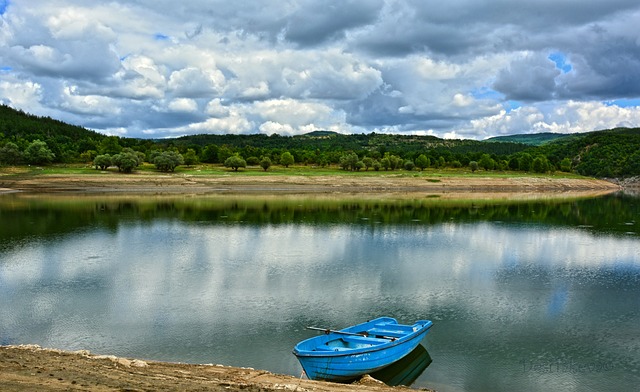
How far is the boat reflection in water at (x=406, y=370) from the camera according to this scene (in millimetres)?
15312

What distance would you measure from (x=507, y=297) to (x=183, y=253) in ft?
67.1

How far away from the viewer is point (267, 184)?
100 m

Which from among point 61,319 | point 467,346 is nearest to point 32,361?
point 61,319

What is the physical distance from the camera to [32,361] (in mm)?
13430

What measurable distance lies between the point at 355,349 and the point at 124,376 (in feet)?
19.7

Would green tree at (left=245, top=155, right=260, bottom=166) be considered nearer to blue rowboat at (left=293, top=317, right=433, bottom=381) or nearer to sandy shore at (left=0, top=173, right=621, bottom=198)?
sandy shore at (left=0, top=173, right=621, bottom=198)

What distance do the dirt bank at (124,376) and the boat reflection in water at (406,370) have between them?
1.03 metres

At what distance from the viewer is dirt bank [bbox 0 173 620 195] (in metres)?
91.1

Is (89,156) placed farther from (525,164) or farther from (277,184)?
(525,164)

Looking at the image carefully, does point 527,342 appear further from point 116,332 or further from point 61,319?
point 61,319

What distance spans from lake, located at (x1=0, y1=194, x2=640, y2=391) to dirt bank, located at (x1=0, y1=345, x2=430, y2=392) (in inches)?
74.9

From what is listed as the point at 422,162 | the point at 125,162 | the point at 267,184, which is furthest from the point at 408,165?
the point at 125,162

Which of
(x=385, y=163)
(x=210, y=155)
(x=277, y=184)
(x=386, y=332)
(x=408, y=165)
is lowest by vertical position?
(x=386, y=332)

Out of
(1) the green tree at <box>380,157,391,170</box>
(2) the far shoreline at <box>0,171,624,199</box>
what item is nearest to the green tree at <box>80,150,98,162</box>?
(2) the far shoreline at <box>0,171,624,199</box>
